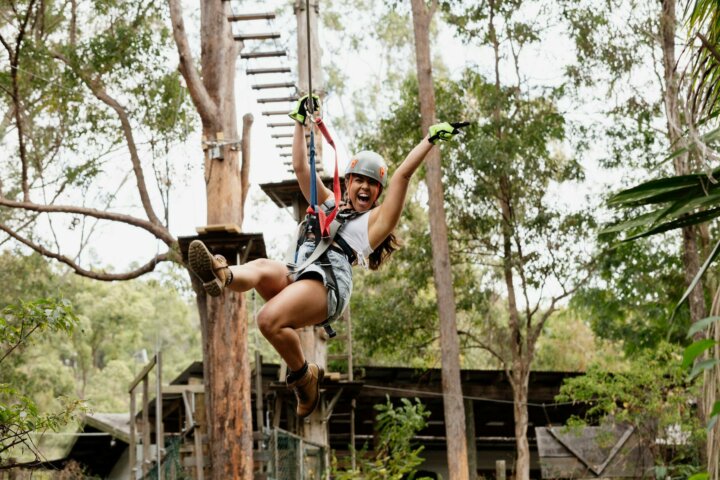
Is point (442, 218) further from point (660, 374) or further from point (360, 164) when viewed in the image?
point (360, 164)

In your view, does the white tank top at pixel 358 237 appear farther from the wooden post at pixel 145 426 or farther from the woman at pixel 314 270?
the wooden post at pixel 145 426

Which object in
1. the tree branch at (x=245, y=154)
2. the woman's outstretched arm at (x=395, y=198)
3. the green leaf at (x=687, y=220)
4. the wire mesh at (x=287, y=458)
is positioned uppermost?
the tree branch at (x=245, y=154)

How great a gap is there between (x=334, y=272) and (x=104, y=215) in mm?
9997

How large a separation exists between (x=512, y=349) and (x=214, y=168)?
26.8 feet

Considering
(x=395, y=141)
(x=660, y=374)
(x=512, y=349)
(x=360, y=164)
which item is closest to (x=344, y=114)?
(x=395, y=141)

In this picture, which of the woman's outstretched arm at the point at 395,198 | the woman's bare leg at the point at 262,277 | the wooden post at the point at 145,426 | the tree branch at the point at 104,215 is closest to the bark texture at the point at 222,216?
the tree branch at the point at 104,215

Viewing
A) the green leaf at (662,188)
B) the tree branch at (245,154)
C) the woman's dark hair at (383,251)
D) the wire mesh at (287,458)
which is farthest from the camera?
the tree branch at (245,154)

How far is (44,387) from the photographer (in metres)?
26.0

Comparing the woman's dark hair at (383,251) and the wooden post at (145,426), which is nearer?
the woman's dark hair at (383,251)

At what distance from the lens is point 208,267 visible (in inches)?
177

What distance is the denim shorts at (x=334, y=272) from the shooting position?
479 cm

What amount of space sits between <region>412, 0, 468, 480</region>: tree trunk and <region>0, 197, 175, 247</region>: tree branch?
16.1 ft

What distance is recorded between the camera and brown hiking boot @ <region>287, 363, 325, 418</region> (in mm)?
5117

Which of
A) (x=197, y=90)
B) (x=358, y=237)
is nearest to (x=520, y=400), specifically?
(x=197, y=90)
